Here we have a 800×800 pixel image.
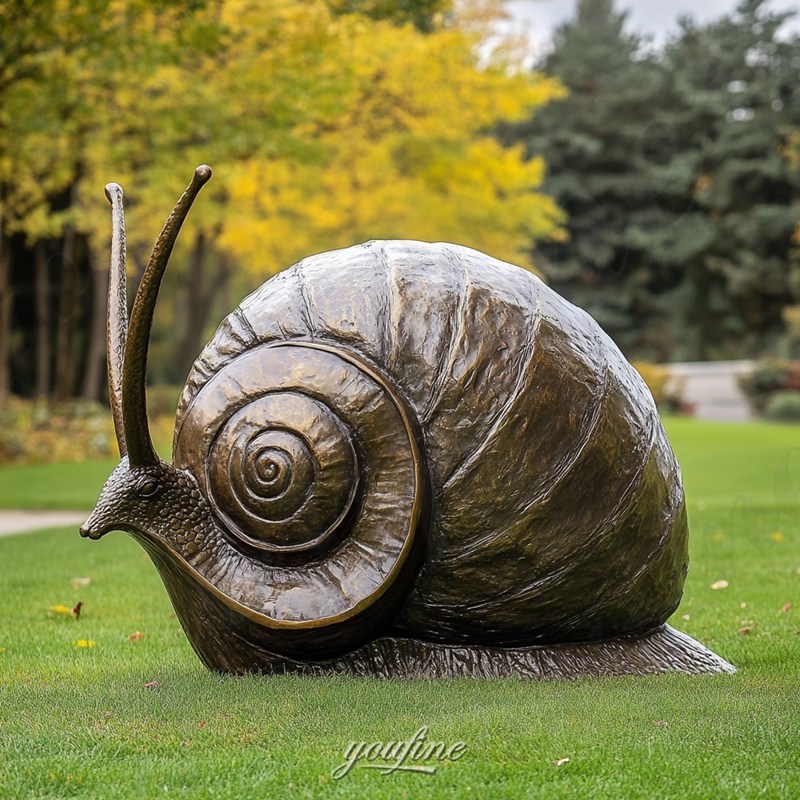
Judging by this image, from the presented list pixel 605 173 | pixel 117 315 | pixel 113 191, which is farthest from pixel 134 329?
pixel 605 173

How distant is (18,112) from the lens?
1352 centimetres

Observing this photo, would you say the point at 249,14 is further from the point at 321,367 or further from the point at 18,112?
the point at 321,367

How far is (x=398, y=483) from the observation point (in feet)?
12.4

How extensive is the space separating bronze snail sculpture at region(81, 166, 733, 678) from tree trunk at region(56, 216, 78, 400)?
1939cm

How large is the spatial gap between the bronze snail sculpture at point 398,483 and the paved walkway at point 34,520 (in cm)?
643

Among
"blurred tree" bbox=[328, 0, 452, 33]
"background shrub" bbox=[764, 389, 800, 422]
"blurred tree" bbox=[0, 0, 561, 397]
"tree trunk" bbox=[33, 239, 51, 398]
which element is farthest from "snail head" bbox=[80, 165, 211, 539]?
"background shrub" bbox=[764, 389, 800, 422]

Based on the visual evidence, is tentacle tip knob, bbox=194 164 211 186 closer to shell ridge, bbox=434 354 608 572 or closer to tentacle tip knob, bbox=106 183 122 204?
tentacle tip knob, bbox=106 183 122 204

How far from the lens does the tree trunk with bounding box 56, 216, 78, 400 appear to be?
890 inches

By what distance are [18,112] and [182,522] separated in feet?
36.8

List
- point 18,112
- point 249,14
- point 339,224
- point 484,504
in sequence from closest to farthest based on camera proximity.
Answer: point 484,504
point 18,112
point 249,14
point 339,224

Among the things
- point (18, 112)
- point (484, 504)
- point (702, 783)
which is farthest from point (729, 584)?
point (18, 112)

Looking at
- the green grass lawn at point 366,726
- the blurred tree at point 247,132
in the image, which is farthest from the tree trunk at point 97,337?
the green grass lawn at point 366,726

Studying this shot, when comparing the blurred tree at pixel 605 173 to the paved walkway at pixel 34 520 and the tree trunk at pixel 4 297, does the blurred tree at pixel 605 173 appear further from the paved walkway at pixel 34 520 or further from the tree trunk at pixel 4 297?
the paved walkway at pixel 34 520

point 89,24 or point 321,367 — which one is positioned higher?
point 89,24
